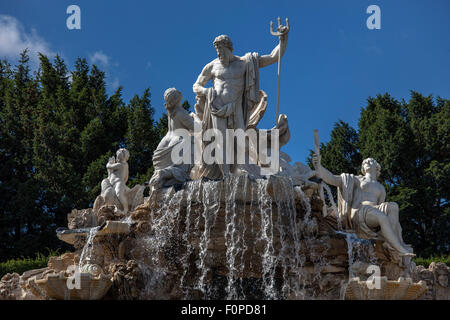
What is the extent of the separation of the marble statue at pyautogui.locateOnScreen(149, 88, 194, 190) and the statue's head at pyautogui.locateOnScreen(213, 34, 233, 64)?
1159 mm

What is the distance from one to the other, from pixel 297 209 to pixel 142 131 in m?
13.6

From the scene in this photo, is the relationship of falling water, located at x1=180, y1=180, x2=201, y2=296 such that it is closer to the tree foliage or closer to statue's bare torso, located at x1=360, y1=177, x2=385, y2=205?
statue's bare torso, located at x1=360, y1=177, x2=385, y2=205

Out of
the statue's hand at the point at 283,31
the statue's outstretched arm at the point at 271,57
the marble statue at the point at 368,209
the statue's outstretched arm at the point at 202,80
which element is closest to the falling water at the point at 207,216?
the marble statue at the point at 368,209

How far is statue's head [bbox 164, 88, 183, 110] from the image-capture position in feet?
40.5

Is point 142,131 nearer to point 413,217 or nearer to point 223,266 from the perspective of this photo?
point 413,217

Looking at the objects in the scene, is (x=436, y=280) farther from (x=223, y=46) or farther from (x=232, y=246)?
(x=223, y=46)

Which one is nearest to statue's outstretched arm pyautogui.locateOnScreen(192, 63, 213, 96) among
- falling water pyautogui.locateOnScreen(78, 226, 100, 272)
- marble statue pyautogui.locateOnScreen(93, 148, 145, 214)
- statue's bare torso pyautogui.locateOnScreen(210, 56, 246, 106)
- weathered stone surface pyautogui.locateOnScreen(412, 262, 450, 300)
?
statue's bare torso pyautogui.locateOnScreen(210, 56, 246, 106)

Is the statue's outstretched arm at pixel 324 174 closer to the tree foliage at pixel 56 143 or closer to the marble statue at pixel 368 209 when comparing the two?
the marble statue at pixel 368 209

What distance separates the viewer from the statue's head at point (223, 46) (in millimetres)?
12500

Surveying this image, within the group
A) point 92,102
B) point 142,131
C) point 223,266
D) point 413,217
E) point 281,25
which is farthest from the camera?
point 92,102

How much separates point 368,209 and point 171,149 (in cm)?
399

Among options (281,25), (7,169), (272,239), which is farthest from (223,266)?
(7,169)

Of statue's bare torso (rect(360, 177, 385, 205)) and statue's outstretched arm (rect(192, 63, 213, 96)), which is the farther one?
statue's outstretched arm (rect(192, 63, 213, 96))

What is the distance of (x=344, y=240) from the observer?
1071 cm
